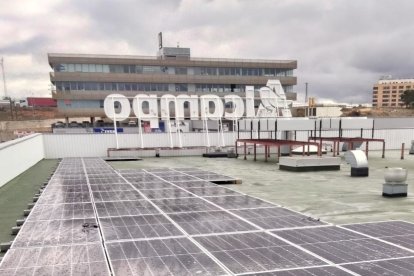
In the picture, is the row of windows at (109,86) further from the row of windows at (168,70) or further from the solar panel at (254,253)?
the solar panel at (254,253)

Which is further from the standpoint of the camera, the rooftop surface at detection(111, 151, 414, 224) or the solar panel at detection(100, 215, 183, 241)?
the rooftop surface at detection(111, 151, 414, 224)

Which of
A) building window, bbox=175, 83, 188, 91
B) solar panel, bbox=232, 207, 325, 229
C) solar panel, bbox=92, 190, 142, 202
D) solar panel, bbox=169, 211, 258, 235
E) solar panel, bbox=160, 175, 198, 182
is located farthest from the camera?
building window, bbox=175, 83, 188, 91

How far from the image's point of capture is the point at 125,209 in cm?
1193

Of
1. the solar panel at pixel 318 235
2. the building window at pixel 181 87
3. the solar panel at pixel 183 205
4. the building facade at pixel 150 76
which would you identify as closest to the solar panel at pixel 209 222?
the solar panel at pixel 183 205

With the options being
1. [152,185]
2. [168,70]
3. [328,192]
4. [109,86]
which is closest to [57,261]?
[152,185]

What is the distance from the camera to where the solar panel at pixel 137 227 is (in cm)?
904

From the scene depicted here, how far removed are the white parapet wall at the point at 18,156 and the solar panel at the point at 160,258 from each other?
11890 millimetres

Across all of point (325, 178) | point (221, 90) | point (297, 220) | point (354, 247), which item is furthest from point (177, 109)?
point (221, 90)

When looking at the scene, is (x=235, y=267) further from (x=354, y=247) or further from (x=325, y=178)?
(x=325, y=178)

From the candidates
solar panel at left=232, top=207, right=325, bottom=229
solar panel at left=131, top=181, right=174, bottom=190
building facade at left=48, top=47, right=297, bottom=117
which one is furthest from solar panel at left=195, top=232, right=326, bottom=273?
building facade at left=48, top=47, right=297, bottom=117

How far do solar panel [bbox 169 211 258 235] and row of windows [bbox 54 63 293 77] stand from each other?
7683cm

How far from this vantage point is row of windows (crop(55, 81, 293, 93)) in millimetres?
80731

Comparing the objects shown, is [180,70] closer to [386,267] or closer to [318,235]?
[318,235]

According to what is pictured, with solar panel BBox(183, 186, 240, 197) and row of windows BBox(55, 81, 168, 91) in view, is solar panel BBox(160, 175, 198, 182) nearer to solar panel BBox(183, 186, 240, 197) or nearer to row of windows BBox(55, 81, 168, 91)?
solar panel BBox(183, 186, 240, 197)
